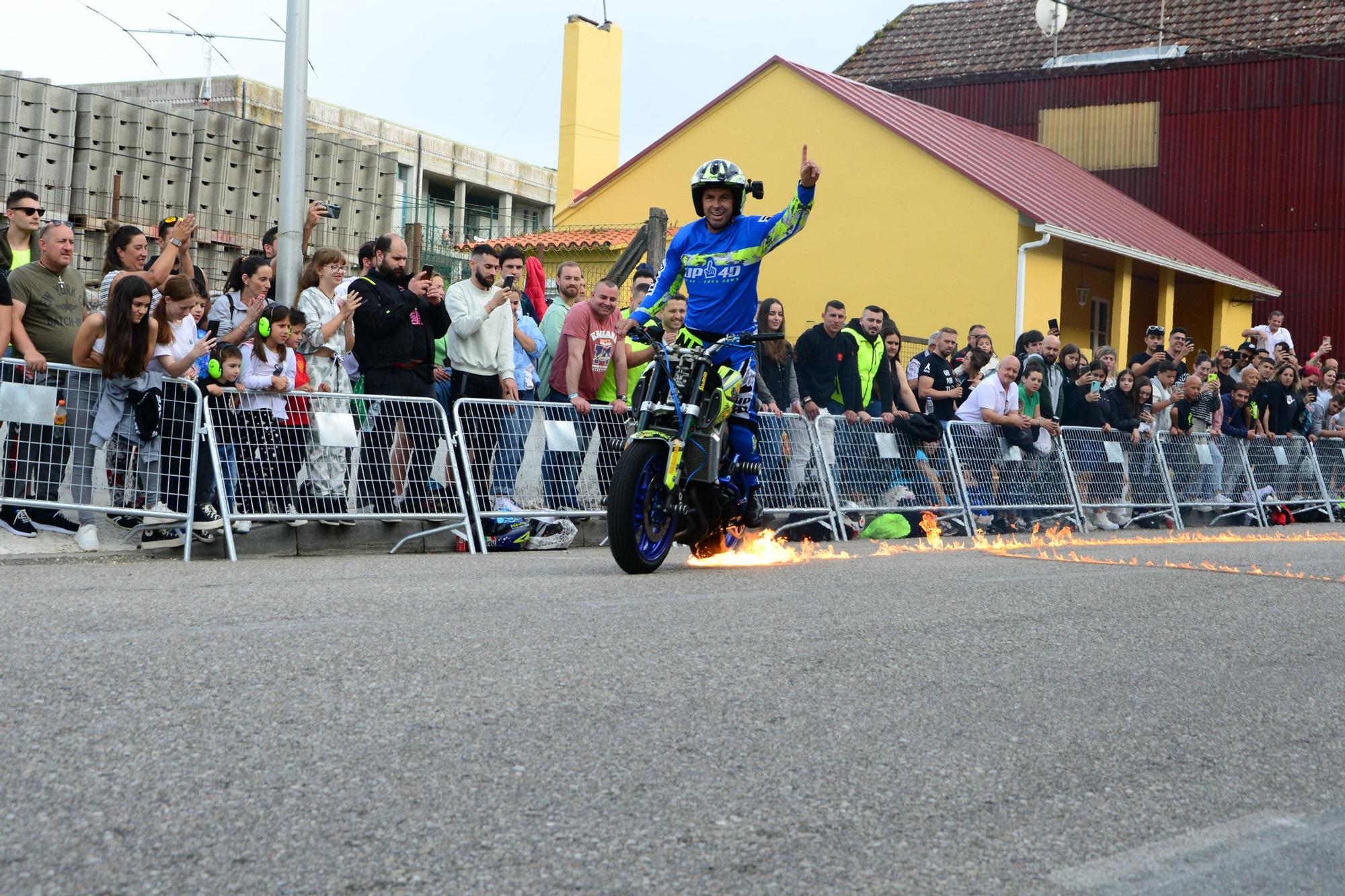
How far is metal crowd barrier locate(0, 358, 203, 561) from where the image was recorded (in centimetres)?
903

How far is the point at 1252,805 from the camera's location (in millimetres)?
4145

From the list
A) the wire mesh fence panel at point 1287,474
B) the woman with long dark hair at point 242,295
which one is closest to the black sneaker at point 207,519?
the woman with long dark hair at point 242,295

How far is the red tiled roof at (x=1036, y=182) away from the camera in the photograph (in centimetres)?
2758

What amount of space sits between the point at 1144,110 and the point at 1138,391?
68.9ft

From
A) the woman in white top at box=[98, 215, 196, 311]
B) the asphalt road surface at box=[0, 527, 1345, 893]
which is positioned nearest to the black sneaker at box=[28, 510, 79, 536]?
the woman in white top at box=[98, 215, 196, 311]

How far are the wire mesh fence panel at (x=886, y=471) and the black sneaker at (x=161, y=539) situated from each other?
5458 millimetres

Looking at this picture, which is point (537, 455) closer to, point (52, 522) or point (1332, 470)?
point (52, 522)

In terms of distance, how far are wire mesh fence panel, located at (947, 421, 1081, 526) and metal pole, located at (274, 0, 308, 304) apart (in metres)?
5.93

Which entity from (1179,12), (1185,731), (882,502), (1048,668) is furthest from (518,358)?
(1179,12)

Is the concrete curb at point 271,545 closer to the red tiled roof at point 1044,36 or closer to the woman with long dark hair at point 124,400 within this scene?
the woman with long dark hair at point 124,400

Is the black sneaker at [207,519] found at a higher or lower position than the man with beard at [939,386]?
lower

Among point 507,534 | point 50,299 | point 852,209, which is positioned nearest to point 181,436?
point 50,299

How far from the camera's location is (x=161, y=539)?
9.62m

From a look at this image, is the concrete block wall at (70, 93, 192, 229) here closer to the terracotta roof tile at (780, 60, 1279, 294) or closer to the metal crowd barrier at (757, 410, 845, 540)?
the terracotta roof tile at (780, 60, 1279, 294)
